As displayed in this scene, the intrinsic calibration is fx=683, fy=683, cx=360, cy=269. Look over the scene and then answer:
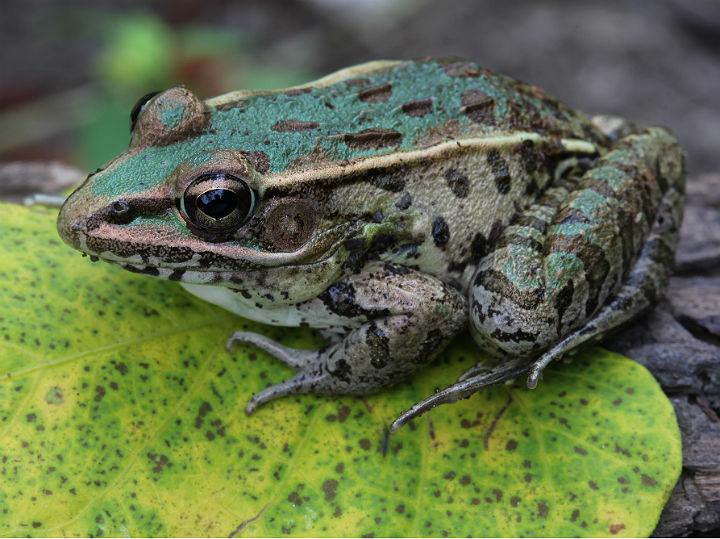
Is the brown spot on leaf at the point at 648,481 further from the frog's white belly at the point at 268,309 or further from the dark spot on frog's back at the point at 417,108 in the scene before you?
the dark spot on frog's back at the point at 417,108

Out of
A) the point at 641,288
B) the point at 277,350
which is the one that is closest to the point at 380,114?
the point at 277,350

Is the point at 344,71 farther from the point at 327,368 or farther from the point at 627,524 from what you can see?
the point at 627,524

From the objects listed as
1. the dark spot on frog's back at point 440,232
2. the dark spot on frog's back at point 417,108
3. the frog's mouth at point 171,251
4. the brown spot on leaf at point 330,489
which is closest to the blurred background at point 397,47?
the dark spot on frog's back at point 417,108

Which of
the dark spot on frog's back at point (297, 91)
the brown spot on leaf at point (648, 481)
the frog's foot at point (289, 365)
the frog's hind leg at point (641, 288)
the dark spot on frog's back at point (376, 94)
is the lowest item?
the brown spot on leaf at point (648, 481)

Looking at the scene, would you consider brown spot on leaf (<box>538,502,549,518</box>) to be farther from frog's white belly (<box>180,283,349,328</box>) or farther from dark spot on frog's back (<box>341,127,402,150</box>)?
dark spot on frog's back (<box>341,127,402,150</box>)

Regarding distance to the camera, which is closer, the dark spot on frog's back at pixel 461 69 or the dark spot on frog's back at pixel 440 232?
the dark spot on frog's back at pixel 440 232

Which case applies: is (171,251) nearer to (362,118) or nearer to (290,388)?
(290,388)

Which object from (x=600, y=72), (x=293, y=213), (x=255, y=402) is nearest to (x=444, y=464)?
(x=255, y=402)
